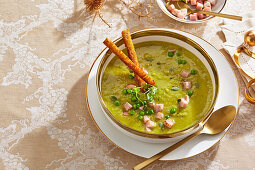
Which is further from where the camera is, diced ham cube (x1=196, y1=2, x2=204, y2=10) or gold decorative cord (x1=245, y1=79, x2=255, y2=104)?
diced ham cube (x1=196, y1=2, x2=204, y2=10)

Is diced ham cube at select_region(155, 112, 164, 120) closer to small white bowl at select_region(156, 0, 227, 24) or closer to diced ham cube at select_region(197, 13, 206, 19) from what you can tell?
small white bowl at select_region(156, 0, 227, 24)

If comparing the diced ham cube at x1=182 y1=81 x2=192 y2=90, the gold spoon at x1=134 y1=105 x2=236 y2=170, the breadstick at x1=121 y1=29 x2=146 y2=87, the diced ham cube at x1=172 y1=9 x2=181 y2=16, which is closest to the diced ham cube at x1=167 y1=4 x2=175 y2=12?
the diced ham cube at x1=172 y1=9 x2=181 y2=16

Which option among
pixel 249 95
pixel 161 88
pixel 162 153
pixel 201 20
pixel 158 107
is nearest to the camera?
pixel 162 153

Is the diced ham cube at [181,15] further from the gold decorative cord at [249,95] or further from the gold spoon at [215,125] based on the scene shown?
the gold spoon at [215,125]

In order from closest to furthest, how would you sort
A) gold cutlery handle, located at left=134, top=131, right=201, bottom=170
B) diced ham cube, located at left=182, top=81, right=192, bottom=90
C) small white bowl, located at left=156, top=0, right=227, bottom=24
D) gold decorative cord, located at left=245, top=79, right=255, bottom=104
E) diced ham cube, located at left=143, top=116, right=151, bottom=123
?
gold cutlery handle, located at left=134, top=131, right=201, bottom=170 → diced ham cube, located at left=143, top=116, right=151, bottom=123 → diced ham cube, located at left=182, top=81, right=192, bottom=90 → gold decorative cord, located at left=245, top=79, right=255, bottom=104 → small white bowl, located at left=156, top=0, right=227, bottom=24

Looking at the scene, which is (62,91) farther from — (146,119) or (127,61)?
(146,119)

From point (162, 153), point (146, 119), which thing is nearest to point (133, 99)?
point (146, 119)
